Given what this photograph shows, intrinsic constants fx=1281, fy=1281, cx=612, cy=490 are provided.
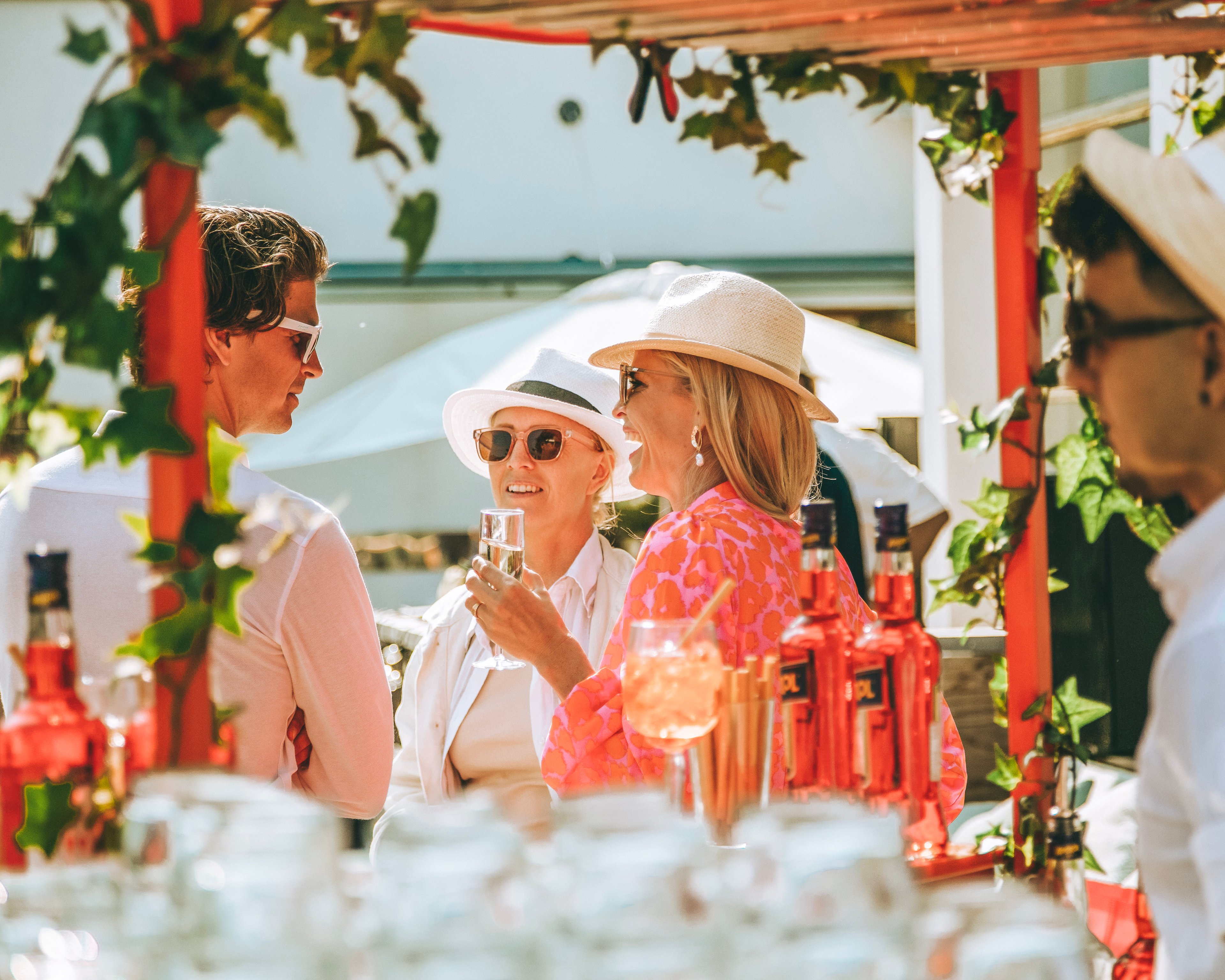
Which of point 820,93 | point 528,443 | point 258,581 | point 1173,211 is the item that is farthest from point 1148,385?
point 528,443

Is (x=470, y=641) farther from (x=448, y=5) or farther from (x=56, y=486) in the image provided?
(x=448, y=5)

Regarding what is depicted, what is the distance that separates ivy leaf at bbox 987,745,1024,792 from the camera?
2.05m

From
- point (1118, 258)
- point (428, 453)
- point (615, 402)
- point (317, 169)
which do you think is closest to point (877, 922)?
point (1118, 258)

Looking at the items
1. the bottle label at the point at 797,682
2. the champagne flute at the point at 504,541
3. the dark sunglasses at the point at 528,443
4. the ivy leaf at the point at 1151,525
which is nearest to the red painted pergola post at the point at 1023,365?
the ivy leaf at the point at 1151,525

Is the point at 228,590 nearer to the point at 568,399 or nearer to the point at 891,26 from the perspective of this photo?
the point at 891,26

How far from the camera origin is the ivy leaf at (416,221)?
1.36 m

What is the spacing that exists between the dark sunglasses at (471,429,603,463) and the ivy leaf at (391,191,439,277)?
181 cm

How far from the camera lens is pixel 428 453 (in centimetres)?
795

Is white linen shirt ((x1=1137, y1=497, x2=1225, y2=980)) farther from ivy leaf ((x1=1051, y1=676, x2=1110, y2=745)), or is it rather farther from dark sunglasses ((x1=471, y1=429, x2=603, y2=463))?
dark sunglasses ((x1=471, y1=429, x2=603, y2=463))

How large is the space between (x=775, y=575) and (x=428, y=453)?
597 cm

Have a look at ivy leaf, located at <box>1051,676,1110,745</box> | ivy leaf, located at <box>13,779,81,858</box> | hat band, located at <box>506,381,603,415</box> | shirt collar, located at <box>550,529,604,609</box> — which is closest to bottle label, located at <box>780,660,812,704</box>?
ivy leaf, located at <box>1051,676,1110,745</box>

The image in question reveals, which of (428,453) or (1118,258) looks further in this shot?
(428,453)

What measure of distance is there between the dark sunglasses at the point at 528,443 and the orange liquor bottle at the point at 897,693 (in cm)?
157

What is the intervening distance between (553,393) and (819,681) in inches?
65.5
